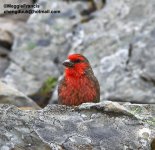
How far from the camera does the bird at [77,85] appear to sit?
784cm

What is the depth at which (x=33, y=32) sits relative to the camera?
12.3 meters

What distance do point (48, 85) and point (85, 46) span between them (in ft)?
3.51

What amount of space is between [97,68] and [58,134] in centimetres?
531

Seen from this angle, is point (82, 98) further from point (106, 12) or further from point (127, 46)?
point (106, 12)

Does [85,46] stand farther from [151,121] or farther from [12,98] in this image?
[151,121]

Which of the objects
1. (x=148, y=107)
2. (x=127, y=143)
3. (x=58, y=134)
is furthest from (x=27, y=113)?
(x=148, y=107)

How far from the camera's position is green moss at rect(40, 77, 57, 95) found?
1078 centimetres

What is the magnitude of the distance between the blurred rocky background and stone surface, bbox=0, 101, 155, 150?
113 inches

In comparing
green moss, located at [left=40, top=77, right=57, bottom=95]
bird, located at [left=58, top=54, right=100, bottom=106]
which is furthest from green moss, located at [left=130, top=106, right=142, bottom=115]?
green moss, located at [left=40, top=77, right=57, bottom=95]

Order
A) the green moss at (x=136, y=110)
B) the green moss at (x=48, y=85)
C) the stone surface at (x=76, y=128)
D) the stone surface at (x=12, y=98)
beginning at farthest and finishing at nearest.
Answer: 1. the green moss at (x=48, y=85)
2. the stone surface at (x=12, y=98)
3. the green moss at (x=136, y=110)
4. the stone surface at (x=76, y=128)

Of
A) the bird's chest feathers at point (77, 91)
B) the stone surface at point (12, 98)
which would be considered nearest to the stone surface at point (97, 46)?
the stone surface at point (12, 98)

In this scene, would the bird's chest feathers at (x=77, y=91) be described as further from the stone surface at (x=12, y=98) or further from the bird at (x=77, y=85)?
the stone surface at (x=12, y=98)

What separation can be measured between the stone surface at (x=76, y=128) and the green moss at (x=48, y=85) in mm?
4792

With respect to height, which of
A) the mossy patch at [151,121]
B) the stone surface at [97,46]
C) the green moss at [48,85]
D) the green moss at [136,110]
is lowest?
the green moss at [48,85]
